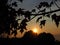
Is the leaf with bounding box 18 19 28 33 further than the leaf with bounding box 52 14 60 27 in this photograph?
Yes

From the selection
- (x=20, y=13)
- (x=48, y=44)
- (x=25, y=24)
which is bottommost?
(x=48, y=44)

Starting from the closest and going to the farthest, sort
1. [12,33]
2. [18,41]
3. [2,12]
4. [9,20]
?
[2,12] < [9,20] < [12,33] < [18,41]

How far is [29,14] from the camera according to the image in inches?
232

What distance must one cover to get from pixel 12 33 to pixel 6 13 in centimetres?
161

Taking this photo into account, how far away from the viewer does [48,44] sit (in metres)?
23.2

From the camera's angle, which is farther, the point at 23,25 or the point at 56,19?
the point at 23,25

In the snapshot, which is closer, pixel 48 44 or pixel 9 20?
pixel 9 20

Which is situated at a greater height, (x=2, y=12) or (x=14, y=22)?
(x=2, y=12)

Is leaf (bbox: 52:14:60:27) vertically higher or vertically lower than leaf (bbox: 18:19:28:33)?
higher

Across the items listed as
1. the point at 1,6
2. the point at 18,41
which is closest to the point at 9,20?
the point at 1,6

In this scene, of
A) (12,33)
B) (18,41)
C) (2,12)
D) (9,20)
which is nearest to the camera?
(2,12)

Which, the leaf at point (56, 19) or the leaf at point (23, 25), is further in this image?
the leaf at point (23, 25)

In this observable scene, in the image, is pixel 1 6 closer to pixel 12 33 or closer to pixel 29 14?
pixel 29 14

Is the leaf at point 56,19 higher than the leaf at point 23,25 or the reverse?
higher
